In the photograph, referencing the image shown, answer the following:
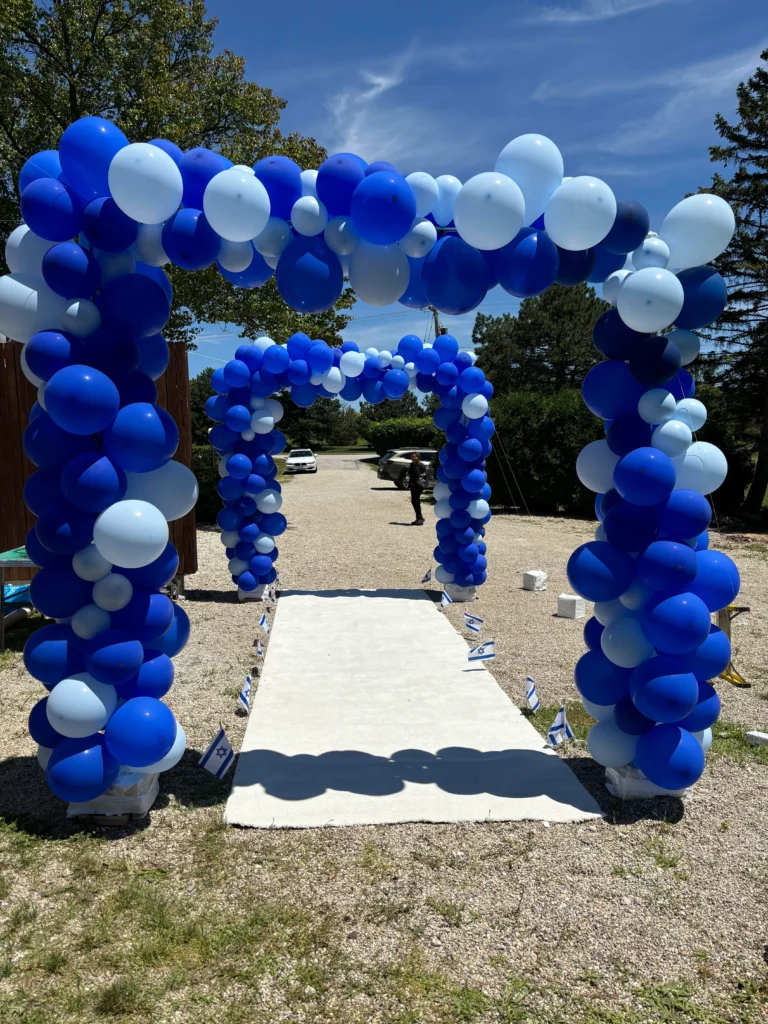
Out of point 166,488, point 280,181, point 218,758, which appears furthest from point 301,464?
point 280,181

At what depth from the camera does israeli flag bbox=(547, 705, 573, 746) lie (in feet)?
14.8

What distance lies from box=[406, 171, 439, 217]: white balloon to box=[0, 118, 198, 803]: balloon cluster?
4.02 ft

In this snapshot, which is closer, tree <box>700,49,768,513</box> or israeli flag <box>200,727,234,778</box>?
israeli flag <box>200,727,234,778</box>

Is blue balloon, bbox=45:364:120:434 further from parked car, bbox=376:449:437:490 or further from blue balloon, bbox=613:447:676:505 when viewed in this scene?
parked car, bbox=376:449:437:490

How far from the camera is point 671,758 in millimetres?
3578

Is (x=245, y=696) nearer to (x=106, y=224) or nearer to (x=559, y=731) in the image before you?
(x=559, y=731)

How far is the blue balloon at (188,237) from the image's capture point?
11.2 ft

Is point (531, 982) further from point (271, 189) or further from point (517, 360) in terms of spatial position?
point (517, 360)

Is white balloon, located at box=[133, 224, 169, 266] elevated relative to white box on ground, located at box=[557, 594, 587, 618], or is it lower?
elevated

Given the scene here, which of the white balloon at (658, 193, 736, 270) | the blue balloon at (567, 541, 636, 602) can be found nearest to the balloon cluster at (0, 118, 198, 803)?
the blue balloon at (567, 541, 636, 602)

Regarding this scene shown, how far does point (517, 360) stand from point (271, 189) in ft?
97.3

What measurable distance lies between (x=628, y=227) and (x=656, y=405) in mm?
929

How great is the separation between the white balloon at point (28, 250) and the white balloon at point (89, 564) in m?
1.43

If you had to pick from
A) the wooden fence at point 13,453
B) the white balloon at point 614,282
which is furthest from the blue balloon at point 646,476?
the wooden fence at point 13,453
